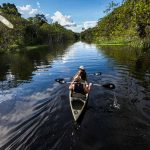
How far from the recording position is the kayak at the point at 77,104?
16172 millimetres

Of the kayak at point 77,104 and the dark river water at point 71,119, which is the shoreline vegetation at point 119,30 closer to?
the dark river water at point 71,119

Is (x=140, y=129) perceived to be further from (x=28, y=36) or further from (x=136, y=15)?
(x=28, y=36)

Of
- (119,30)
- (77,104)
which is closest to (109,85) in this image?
(77,104)

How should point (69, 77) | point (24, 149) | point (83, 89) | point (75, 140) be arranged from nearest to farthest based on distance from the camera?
point (24, 149) → point (75, 140) → point (83, 89) → point (69, 77)

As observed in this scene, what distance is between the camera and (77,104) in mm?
17359

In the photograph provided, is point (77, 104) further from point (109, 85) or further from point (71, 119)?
point (109, 85)

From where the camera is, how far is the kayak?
16.2m

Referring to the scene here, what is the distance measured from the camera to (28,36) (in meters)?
133

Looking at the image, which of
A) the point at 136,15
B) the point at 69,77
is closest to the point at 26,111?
the point at 69,77

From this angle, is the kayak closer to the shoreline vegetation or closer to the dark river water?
the dark river water

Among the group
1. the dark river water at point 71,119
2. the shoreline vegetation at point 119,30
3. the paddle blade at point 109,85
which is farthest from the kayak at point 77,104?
the shoreline vegetation at point 119,30

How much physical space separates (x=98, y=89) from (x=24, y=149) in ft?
42.6

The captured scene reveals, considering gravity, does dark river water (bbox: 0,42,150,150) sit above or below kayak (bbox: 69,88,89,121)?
below

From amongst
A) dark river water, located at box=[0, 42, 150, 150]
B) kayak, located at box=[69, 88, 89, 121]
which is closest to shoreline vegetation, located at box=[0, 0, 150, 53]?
dark river water, located at box=[0, 42, 150, 150]
